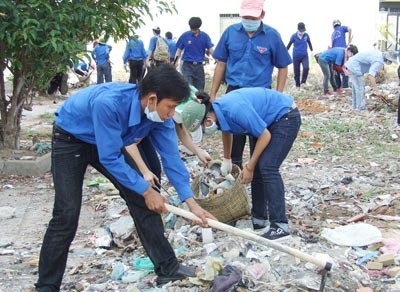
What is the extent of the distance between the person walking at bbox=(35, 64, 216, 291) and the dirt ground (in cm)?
58

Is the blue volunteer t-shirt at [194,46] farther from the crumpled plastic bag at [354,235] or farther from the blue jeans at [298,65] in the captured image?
the crumpled plastic bag at [354,235]

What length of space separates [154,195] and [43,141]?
20.2 feet

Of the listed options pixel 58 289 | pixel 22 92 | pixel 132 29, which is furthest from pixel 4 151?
pixel 58 289

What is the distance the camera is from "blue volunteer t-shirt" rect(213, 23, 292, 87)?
5.64 m

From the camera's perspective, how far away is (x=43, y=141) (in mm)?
9344

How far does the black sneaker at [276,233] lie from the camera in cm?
456

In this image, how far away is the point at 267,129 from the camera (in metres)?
4.58

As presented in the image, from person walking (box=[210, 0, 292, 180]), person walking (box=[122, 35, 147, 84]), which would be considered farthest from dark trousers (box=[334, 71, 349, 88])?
person walking (box=[210, 0, 292, 180])

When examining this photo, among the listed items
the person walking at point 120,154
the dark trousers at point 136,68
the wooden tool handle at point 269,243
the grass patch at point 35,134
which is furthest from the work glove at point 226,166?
the dark trousers at point 136,68

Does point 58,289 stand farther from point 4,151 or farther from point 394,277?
point 4,151

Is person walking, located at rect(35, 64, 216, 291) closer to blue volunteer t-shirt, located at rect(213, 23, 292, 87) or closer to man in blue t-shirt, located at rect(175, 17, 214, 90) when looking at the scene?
blue volunteer t-shirt, located at rect(213, 23, 292, 87)

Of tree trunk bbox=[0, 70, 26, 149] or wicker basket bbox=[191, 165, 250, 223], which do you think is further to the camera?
tree trunk bbox=[0, 70, 26, 149]

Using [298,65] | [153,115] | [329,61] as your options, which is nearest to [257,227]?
[153,115]

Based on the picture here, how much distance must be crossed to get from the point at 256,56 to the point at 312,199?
1.58 meters
